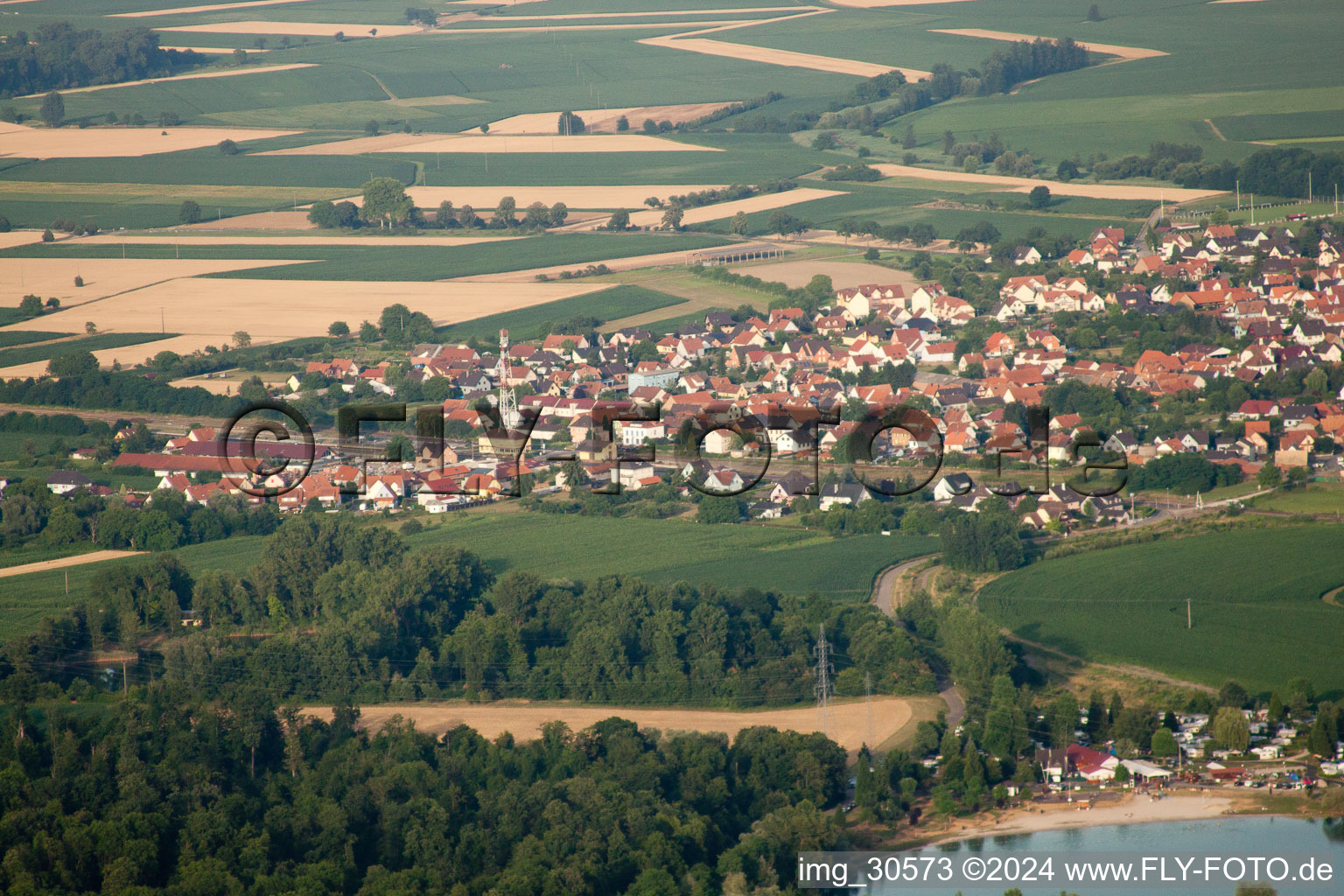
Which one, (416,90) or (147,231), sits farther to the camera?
(416,90)

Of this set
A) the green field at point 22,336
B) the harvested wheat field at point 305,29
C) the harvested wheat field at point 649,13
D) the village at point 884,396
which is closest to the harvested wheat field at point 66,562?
the village at point 884,396

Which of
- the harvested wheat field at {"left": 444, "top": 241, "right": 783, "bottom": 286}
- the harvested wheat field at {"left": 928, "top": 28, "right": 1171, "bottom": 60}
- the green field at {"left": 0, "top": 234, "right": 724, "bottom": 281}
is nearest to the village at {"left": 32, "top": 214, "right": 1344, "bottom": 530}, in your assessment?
the harvested wheat field at {"left": 444, "top": 241, "right": 783, "bottom": 286}

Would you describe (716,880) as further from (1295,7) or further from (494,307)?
(1295,7)

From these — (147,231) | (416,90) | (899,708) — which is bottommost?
(899,708)

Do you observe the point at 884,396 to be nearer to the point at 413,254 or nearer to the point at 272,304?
the point at 272,304

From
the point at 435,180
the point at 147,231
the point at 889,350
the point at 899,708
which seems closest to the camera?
the point at 899,708

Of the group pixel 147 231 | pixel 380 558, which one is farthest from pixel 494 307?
pixel 380 558

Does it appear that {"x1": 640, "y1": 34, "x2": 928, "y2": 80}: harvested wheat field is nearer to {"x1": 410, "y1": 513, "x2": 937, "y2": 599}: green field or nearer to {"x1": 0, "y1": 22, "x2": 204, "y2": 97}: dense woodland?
{"x1": 0, "y1": 22, "x2": 204, "y2": 97}: dense woodland

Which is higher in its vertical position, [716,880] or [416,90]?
[416,90]
